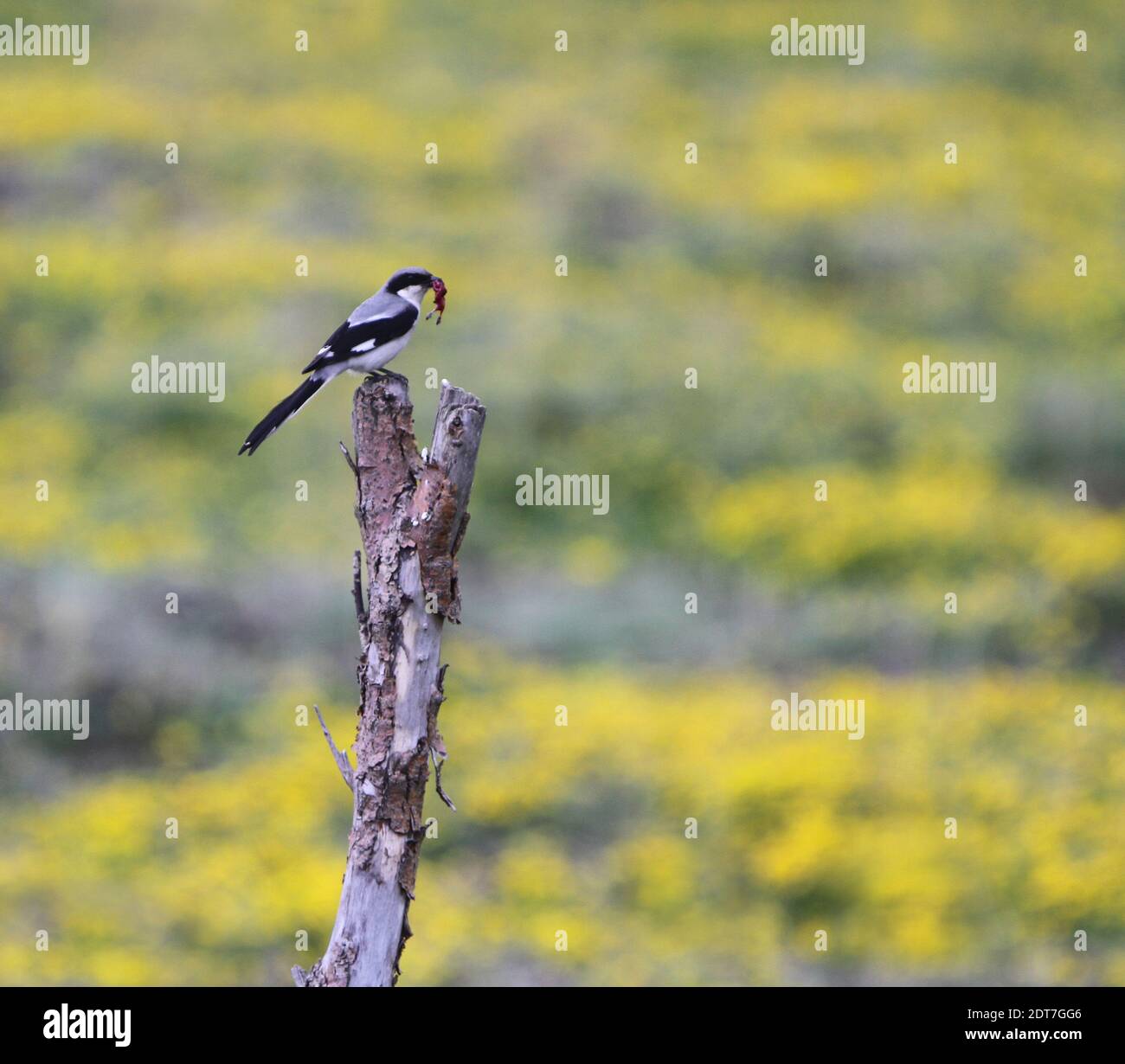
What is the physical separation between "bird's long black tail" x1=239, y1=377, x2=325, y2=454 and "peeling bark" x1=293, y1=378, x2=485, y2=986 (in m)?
1.02

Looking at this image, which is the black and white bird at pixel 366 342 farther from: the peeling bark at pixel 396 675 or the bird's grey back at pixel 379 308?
the peeling bark at pixel 396 675

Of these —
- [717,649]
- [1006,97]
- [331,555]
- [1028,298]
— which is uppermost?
[1006,97]

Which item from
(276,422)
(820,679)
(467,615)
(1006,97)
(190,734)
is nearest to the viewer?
→ (276,422)

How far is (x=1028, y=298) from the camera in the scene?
28.3 meters

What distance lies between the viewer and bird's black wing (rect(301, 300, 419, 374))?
8.46m

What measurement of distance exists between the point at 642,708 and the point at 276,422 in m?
10.3

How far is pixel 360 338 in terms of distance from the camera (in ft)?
27.9

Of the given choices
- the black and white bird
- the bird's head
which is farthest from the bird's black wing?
the bird's head

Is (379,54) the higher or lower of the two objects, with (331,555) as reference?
higher

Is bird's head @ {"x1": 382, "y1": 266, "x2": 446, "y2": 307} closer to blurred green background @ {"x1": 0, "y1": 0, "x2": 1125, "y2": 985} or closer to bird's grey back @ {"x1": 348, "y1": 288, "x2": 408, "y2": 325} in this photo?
bird's grey back @ {"x1": 348, "y1": 288, "x2": 408, "y2": 325}

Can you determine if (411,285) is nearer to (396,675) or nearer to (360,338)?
(360,338)

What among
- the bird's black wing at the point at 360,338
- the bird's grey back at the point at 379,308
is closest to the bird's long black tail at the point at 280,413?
the bird's black wing at the point at 360,338
